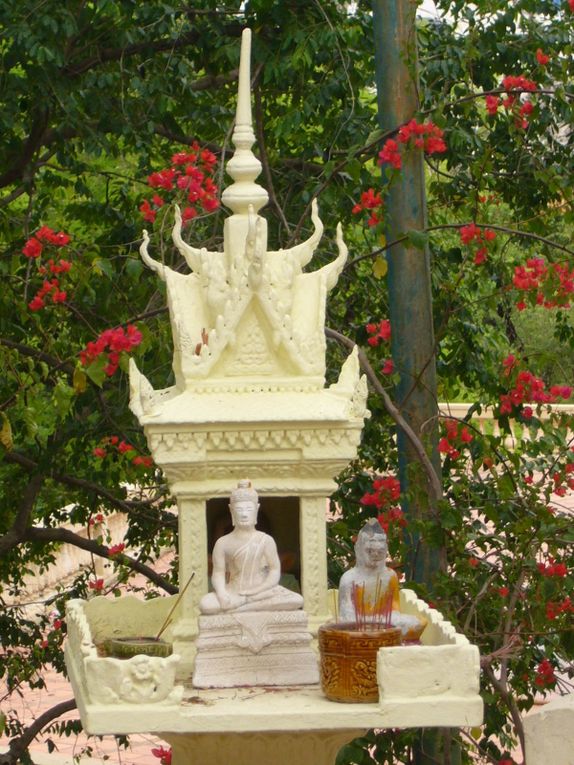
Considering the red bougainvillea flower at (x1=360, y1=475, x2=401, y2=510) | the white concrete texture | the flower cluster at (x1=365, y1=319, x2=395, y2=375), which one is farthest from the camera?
the flower cluster at (x1=365, y1=319, x2=395, y2=375)

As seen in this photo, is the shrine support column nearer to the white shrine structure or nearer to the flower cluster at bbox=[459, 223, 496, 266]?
the white shrine structure

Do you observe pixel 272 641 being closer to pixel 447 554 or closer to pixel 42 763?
pixel 447 554

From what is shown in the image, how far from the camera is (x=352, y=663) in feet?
21.7

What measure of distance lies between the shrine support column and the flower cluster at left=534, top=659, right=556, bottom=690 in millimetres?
2224

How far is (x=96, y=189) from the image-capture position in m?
15.6

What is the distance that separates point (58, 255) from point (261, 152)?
1.44 meters

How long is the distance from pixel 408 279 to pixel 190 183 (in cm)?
138

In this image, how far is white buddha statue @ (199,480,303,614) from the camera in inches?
276

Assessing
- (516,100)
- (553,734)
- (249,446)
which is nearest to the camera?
(553,734)

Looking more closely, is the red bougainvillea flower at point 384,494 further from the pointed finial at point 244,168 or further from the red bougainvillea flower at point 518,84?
the red bougainvillea flower at point 518,84

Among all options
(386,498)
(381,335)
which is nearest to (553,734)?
(386,498)

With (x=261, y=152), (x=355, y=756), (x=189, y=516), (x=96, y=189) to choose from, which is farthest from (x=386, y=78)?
(x=96, y=189)

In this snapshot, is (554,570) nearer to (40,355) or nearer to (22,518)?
(40,355)

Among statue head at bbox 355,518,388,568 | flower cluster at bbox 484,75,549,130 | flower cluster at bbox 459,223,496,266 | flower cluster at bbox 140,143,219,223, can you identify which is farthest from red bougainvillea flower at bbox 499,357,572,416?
statue head at bbox 355,518,388,568
